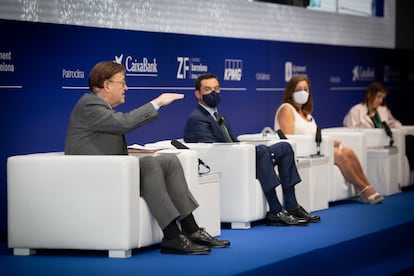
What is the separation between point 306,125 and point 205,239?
122 inches

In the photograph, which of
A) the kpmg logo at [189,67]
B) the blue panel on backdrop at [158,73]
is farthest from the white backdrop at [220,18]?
the kpmg logo at [189,67]

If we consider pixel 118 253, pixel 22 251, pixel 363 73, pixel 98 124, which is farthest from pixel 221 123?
pixel 363 73

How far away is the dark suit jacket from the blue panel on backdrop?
672 mm

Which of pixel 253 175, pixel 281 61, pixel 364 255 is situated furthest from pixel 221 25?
pixel 364 255

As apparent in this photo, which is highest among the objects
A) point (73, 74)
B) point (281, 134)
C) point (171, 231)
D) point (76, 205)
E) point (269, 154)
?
point (73, 74)

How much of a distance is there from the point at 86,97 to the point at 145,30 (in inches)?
89.9

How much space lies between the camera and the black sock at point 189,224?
662cm

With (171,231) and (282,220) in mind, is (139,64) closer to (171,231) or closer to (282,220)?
(282,220)

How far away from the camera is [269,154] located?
7926mm

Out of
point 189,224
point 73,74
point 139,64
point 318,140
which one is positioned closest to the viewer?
point 189,224

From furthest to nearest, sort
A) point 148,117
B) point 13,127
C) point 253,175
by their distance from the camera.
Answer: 1. point 253,175
2. point 13,127
3. point 148,117

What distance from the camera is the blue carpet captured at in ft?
19.8

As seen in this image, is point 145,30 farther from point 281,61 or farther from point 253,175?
point 281,61

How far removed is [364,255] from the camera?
7.61 m
